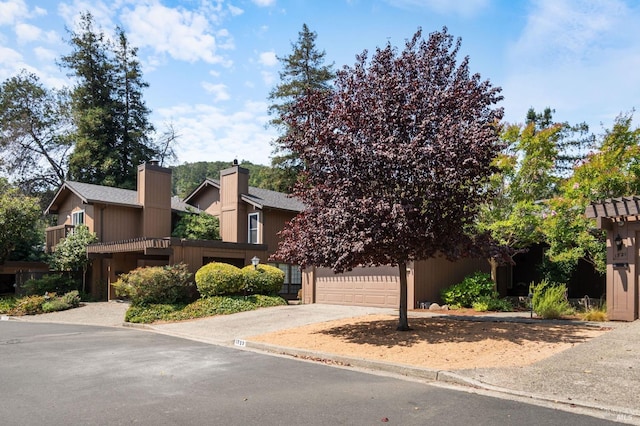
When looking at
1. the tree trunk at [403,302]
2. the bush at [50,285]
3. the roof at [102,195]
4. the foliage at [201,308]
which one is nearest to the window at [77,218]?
the roof at [102,195]

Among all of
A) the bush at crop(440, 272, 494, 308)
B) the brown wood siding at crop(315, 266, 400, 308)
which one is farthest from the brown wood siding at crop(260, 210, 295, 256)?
the bush at crop(440, 272, 494, 308)

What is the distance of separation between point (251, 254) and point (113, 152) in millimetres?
22485

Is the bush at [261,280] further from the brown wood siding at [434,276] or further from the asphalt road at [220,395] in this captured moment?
the asphalt road at [220,395]

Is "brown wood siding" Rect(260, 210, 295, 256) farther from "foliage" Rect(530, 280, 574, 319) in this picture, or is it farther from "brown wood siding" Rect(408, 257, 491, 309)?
"foliage" Rect(530, 280, 574, 319)

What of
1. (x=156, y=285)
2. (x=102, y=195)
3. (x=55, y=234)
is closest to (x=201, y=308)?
(x=156, y=285)

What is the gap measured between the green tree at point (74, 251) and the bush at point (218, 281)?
8.72 m

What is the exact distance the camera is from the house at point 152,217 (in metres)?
25.0

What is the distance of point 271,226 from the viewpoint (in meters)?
26.8

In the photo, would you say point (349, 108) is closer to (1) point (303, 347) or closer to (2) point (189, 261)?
(1) point (303, 347)

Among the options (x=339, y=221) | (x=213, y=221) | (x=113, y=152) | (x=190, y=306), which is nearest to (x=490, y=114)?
(x=339, y=221)

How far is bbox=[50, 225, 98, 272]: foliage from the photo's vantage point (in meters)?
24.9

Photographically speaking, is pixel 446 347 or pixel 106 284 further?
pixel 106 284

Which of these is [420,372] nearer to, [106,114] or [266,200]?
[266,200]

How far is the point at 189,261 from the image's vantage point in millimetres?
21344
